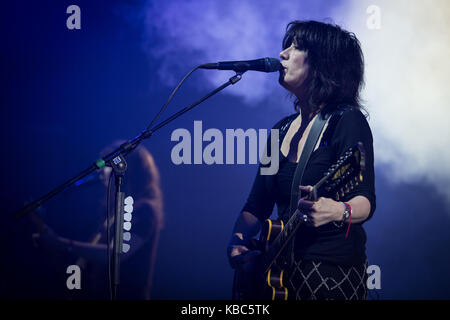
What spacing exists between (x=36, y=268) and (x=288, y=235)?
1.64m

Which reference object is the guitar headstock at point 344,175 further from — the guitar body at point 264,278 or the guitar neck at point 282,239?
the guitar body at point 264,278

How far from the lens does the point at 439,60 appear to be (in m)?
2.56

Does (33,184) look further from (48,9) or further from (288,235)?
(288,235)

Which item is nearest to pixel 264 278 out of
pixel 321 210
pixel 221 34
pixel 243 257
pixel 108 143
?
pixel 243 257

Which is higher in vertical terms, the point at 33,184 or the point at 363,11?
the point at 363,11

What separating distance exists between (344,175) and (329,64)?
66cm

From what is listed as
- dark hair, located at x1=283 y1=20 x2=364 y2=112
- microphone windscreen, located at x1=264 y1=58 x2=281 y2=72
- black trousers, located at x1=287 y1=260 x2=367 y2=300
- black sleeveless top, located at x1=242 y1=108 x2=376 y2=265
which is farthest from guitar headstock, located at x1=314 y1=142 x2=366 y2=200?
microphone windscreen, located at x1=264 y1=58 x2=281 y2=72

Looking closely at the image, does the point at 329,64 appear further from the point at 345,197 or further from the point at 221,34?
the point at 221,34

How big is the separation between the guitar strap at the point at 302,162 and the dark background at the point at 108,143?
735 mm

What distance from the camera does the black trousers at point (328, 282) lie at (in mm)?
1630

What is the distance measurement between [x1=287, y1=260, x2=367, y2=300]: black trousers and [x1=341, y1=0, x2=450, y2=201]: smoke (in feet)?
3.49

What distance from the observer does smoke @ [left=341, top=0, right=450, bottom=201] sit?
2.51 meters
